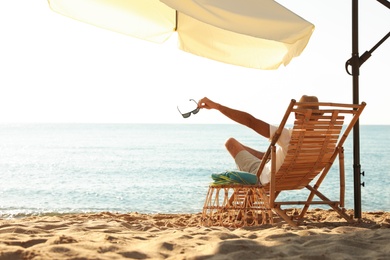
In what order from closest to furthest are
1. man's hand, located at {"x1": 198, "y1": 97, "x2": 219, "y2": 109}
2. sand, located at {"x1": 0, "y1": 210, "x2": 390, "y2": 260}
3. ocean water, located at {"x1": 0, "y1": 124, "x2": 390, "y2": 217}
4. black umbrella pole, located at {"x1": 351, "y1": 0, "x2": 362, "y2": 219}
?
sand, located at {"x1": 0, "y1": 210, "x2": 390, "y2": 260}
man's hand, located at {"x1": 198, "y1": 97, "x2": 219, "y2": 109}
black umbrella pole, located at {"x1": 351, "y1": 0, "x2": 362, "y2": 219}
ocean water, located at {"x1": 0, "y1": 124, "x2": 390, "y2": 217}

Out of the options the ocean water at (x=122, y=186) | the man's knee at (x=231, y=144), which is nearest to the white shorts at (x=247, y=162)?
the man's knee at (x=231, y=144)

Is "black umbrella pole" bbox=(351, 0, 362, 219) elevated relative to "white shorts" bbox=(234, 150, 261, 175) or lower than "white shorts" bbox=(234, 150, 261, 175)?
elevated

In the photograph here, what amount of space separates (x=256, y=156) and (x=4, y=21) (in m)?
48.3

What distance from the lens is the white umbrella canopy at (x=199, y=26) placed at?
418 centimetres

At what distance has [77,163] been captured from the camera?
30750mm

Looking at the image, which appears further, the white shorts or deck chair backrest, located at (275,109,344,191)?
the white shorts

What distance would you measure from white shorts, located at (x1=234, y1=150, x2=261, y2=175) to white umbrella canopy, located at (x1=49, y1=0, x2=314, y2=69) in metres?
0.76

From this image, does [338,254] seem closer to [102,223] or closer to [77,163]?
[102,223]

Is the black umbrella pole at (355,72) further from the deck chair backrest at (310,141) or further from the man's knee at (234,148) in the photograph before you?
the man's knee at (234,148)

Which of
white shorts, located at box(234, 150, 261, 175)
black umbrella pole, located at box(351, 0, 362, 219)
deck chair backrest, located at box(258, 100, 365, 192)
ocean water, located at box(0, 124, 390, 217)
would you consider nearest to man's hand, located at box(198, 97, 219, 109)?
deck chair backrest, located at box(258, 100, 365, 192)

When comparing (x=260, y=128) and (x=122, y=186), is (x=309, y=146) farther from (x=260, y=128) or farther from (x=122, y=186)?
(x=122, y=186)

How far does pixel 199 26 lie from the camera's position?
553 centimetres

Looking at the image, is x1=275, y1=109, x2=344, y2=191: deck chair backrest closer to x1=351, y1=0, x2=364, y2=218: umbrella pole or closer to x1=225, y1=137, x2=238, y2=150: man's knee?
x1=351, y1=0, x2=364, y2=218: umbrella pole

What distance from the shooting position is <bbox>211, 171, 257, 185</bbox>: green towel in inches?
195
